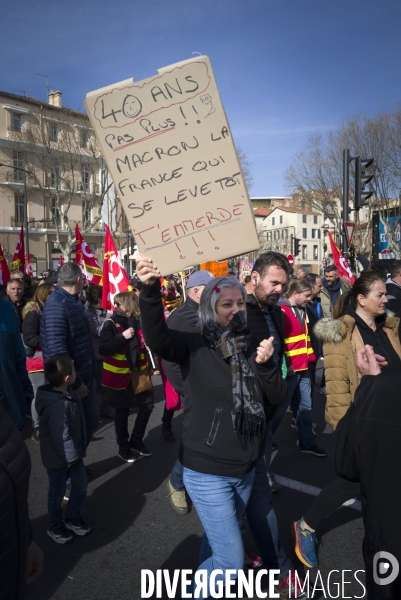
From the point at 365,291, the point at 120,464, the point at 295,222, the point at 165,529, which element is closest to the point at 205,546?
the point at 165,529

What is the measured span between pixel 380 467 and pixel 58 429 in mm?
2518

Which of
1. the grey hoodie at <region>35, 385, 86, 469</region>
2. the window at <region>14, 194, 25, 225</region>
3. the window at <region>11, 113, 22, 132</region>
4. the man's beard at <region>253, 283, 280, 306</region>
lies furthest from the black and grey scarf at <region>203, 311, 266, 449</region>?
the window at <region>11, 113, 22, 132</region>

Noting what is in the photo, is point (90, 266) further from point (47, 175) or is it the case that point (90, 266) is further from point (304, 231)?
point (304, 231)

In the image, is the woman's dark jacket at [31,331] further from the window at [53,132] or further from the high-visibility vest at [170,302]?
the window at [53,132]

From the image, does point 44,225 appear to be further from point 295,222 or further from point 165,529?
point 295,222

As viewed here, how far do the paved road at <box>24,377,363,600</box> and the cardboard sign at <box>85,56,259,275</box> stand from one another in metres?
2.08

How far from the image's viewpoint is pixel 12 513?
1.54m

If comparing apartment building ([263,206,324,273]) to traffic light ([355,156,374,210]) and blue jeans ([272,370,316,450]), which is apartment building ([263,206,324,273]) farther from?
blue jeans ([272,370,316,450])

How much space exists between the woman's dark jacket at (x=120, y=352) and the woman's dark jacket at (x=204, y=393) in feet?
8.23

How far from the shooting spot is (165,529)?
11.9 feet

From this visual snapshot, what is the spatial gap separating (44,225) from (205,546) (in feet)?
136

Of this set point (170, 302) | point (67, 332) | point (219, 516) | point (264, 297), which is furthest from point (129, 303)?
point (170, 302)

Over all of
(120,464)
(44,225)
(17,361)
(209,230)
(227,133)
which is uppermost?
(44,225)

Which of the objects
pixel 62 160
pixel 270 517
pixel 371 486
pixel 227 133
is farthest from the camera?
pixel 62 160
